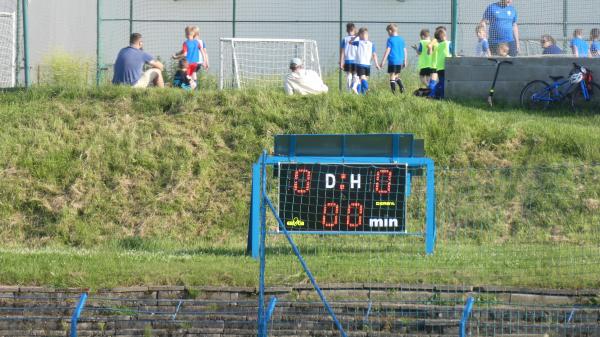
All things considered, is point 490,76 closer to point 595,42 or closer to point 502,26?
point 502,26

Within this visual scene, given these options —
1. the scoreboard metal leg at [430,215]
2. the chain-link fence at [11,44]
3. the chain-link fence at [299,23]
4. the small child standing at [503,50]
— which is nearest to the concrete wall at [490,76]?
the small child standing at [503,50]

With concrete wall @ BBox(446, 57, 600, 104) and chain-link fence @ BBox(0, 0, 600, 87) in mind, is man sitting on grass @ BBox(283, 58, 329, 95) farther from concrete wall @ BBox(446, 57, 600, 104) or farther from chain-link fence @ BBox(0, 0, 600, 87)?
chain-link fence @ BBox(0, 0, 600, 87)

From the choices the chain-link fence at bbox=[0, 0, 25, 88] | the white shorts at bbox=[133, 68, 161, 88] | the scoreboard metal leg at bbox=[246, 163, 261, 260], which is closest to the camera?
the scoreboard metal leg at bbox=[246, 163, 261, 260]

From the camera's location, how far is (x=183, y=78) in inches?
930

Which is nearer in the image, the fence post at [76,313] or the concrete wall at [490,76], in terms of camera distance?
the fence post at [76,313]

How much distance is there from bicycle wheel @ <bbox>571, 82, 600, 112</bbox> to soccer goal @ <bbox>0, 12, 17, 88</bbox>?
11561 millimetres

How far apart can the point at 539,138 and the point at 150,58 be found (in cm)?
786

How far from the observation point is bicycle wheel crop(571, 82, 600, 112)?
21672mm

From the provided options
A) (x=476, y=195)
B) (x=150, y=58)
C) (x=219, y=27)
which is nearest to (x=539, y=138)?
(x=476, y=195)

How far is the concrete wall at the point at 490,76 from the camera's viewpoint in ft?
72.2

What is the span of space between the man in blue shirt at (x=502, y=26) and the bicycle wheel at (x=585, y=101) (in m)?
1.59

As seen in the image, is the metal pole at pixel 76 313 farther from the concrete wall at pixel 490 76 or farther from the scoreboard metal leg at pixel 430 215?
the concrete wall at pixel 490 76

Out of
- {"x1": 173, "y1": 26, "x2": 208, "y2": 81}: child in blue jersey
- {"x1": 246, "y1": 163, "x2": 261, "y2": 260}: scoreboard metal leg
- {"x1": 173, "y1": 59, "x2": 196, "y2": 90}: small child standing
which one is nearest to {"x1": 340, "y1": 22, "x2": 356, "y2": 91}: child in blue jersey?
{"x1": 173, "y1": 26, "x2": 208, "y2": 81}: child in blue jersey

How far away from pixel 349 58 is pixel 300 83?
2.29 m
